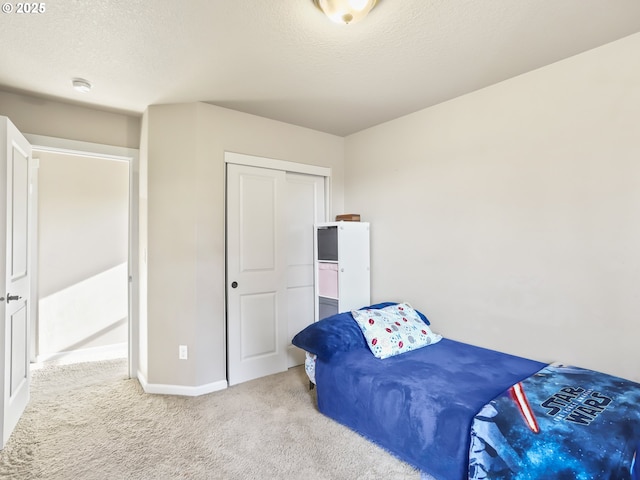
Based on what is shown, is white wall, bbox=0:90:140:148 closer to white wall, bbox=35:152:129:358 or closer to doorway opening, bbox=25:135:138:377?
doorway opening, bbox=25:135:138:377

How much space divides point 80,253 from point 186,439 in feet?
9.10

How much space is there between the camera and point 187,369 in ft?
9.41

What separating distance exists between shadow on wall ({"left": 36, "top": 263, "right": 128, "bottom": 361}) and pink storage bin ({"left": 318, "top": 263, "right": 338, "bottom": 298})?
96.8 inches

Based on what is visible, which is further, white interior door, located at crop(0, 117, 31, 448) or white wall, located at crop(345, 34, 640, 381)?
white interior door, located at crop(0, 117, 31, 448)

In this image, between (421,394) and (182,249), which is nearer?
(421,394)

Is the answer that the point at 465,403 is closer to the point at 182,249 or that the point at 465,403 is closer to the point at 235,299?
the point at 235,299

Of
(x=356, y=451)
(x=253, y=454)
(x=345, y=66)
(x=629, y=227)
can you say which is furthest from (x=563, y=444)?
(x=345, y=66)

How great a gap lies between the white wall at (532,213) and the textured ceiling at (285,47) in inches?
10.4

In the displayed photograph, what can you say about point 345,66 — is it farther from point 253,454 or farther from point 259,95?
point 253,454

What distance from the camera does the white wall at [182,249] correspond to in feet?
9.47

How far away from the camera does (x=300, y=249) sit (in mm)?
3598

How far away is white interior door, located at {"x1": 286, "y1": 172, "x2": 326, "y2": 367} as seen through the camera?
3518 millimetres

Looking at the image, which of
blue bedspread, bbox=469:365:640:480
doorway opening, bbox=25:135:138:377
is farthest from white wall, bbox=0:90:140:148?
blue bedspread, bbox=469:365:640:480


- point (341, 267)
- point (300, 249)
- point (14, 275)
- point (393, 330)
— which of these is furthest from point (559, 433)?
point (14, 275)
